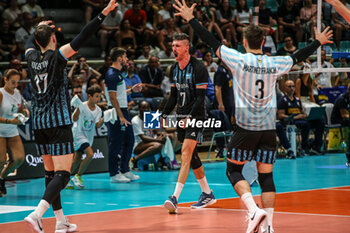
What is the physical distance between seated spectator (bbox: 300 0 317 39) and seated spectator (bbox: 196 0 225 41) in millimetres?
3906

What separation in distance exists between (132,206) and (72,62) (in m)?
8.13

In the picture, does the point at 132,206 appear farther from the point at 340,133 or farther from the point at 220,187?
the point at 340,133

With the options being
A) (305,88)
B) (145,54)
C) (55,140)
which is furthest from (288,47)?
(55,140)

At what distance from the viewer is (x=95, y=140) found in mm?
14648

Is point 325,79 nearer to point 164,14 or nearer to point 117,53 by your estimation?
point 164,14

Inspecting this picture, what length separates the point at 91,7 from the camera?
19.8 metres

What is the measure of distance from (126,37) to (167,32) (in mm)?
1704

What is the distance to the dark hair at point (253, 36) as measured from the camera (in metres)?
6.69

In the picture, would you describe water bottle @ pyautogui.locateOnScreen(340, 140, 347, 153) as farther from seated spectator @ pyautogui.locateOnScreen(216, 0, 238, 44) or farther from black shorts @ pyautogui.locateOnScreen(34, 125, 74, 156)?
black shorts @ pyautogui.locateOnScreen(34, 125, 74, 156)

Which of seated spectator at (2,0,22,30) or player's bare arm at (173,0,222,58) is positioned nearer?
player's bare arm at (173,0,222,58)

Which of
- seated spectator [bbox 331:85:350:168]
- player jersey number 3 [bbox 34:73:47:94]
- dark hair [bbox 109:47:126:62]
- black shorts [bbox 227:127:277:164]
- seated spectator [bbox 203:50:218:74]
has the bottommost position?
seated spectator [bbox 331:85:350:168]

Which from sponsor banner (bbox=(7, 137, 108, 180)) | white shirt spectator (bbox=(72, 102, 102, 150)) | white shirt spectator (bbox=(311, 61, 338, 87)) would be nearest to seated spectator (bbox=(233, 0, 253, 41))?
white shirt spectator (bbox=(311, 61, 338, 87))

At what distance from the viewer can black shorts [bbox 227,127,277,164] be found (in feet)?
22.1

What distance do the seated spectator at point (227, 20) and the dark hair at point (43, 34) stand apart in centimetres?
1384
